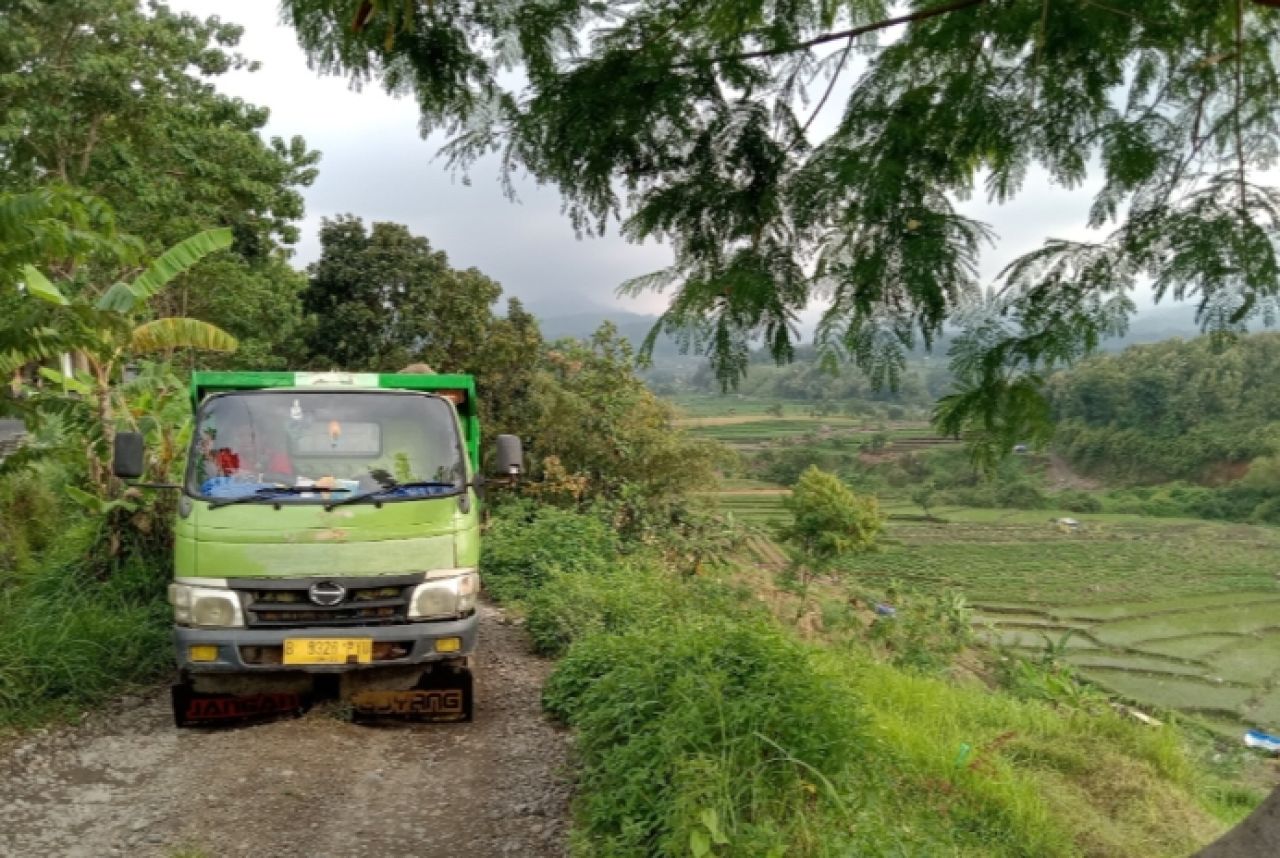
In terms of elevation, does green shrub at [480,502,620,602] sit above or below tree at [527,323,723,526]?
below

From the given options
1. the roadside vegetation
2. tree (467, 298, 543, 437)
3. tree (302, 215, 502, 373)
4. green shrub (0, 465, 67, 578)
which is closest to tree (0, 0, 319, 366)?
the roadside vegetation

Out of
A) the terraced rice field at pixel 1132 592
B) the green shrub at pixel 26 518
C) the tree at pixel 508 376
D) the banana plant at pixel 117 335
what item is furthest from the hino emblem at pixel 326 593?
the terraced rice field at pixel 1132 592

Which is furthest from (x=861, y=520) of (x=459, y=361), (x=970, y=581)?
(x=459, y=361)

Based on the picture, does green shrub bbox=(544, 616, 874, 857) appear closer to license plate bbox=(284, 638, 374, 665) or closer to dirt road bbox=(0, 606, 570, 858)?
dirt road bbox=(0, 606, 570, 858)

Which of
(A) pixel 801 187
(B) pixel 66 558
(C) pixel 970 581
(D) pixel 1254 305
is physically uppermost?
(A) pixel 801 187

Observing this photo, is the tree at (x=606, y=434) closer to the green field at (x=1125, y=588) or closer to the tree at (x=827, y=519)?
the green field at (x=1125, y=588)

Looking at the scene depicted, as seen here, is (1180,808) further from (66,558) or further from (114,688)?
(66,558)

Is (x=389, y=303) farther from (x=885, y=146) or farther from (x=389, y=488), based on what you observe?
(x=885, y=146)

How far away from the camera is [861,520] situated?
1328 inches

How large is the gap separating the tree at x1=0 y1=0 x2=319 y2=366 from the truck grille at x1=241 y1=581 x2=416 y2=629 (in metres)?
13.4

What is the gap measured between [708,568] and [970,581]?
124 feet

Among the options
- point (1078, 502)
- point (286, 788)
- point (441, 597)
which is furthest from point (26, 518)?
point (1078, 502)

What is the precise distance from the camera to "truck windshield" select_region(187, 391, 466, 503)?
5188 mm

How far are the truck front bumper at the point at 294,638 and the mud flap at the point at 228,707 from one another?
395 mm
